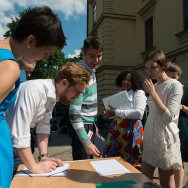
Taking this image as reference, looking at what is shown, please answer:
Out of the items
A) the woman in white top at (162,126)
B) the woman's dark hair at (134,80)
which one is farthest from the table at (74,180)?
the woman's dark hair at (134,80)

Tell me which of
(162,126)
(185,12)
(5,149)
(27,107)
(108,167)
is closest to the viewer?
(5,149)

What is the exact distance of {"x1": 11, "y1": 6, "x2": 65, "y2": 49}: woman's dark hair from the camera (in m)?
1.02

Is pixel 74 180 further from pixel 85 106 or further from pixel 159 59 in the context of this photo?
pixel 159 59

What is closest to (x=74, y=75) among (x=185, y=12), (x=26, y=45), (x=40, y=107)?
(x=40, y=107)

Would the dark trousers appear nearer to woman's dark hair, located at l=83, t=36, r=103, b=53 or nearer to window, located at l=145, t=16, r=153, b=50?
woman's dark hair, located at l=83, t=36, r=103, b=53

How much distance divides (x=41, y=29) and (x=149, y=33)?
11.0 meters

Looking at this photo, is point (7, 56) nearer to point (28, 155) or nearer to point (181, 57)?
point (28, 155)

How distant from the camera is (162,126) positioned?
195cm

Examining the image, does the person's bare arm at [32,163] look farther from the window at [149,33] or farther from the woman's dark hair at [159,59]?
the window at [149,33]

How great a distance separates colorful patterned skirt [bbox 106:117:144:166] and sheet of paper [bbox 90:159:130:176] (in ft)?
2.18

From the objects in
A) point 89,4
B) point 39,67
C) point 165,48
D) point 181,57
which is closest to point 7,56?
point 181,57

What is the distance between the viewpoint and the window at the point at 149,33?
1117 cm

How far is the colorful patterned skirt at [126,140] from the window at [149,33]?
9121 millimetres

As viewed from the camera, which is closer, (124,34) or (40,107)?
(40,107)
